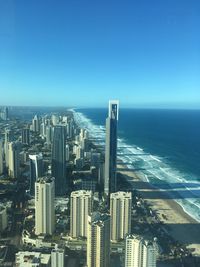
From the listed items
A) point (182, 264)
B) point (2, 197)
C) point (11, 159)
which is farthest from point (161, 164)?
point (182, 264)

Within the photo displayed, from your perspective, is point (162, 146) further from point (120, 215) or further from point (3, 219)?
point (3, 219)

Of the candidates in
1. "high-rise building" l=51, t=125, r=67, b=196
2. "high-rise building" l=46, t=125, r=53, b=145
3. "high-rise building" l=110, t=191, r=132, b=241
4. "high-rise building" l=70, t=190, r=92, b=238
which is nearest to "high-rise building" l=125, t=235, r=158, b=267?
"high-rise building" l=110, t=191, r=132, b=241

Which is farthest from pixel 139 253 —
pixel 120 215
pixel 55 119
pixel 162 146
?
pixel 162 146

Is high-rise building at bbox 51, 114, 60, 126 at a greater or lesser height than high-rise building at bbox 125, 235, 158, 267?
greater

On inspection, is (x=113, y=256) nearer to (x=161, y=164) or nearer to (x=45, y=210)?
(x=45, y=210)

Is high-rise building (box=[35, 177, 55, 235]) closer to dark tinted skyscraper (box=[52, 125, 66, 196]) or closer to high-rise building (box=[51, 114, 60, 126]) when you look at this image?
dark tinted skyscraper (box=[52, 125, 66, 196])

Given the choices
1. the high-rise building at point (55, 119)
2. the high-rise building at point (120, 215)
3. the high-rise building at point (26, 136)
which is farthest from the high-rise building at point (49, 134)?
the high-rise building at point (120, 215)
